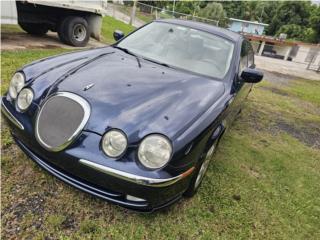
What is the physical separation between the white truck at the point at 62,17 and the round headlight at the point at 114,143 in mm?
5714

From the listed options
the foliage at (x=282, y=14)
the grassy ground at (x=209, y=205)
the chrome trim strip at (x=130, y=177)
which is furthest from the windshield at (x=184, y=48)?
the foliage at (x=282, y=14)

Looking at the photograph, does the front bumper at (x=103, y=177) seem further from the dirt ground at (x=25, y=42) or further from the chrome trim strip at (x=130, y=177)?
the dirt ground at (x=25, y=42)

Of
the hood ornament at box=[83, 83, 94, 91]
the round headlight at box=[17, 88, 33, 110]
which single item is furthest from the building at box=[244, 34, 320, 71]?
the round headlight at box=[17, 88, 33, 110]

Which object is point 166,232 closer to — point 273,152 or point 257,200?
point 257,200

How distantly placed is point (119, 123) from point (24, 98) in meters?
0.89

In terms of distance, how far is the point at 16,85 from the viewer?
90.9 inches

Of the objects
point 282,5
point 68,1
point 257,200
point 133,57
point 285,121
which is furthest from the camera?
point 282,5

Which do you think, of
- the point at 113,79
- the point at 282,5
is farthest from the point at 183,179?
the point at 282,5

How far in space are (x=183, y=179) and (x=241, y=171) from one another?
1.51 m

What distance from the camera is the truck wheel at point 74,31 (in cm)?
752

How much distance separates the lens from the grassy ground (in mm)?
2002

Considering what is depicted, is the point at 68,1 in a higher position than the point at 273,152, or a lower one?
higher

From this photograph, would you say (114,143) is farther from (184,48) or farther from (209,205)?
(184,48)

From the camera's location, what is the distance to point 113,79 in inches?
90.1
